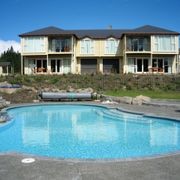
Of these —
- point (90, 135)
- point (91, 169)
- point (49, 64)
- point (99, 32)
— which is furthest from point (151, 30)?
point (91, 169)

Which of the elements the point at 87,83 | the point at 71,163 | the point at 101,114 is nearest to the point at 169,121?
the point at 101,114

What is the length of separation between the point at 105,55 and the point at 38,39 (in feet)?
30.2

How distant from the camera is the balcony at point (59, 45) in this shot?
35.5 metres

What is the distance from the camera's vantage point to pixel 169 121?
41.2 feet

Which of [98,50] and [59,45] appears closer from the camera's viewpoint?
[59,45]

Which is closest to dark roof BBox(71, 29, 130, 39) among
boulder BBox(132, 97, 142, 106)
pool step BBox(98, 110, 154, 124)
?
boulder BBox(132, 97, 142, 106)

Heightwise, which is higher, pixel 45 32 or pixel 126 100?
pixel 45 32

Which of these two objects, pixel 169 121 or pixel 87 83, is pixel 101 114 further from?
pixel 87 83

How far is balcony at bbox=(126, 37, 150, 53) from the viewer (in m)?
35.0

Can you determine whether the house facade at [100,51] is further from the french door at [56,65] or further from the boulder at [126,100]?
the boulder at [126,100]

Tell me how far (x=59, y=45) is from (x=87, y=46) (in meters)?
3.91

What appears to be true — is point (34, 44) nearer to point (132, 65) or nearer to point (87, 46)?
point (87, 46)

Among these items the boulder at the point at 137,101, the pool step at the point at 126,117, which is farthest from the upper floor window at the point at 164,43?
the pool step at the point at 126,117

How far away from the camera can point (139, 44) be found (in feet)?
116
